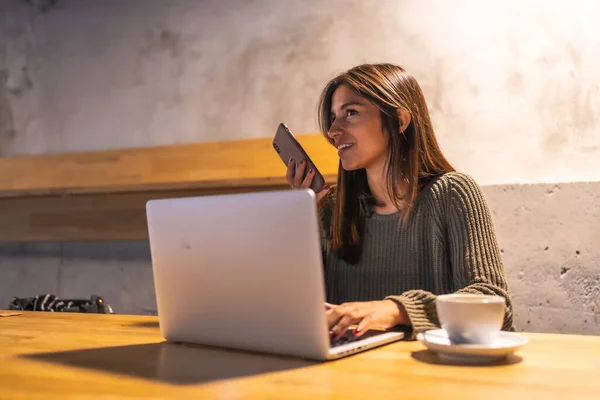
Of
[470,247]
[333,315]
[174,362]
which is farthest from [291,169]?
[174,362]

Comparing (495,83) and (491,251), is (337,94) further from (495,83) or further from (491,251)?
(495,83)

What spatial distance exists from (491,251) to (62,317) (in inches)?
37.9

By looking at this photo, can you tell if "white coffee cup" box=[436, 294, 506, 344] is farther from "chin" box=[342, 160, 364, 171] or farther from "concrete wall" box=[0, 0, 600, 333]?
"concrete wall" box=[0, 0, 600, 333]

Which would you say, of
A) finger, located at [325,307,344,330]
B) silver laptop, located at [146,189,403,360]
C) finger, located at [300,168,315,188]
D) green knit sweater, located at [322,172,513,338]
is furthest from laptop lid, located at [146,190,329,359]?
finger, located at [300,168,315,188]

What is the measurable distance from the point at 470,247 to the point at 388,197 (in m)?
0.35

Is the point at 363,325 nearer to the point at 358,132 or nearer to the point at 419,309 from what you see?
the point at 419,309

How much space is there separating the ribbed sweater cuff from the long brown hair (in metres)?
0.44

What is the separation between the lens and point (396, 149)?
65.1 inches

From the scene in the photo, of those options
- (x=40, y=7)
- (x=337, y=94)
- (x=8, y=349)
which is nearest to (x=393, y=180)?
(x=337, y=94)

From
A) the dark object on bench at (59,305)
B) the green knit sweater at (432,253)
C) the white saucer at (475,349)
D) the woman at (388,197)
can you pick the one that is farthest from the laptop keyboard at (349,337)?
the dark object on bench at (59,305)

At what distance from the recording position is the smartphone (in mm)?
1739

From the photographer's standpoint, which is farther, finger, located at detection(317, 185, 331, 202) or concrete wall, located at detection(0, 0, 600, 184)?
concrete wall, located at detection(0, 0, 600, 184)

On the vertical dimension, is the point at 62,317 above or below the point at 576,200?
below

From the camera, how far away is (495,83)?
2162mm
